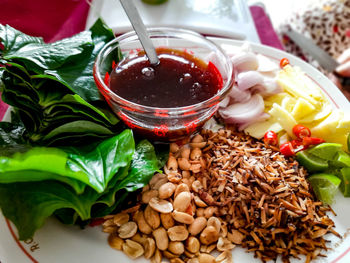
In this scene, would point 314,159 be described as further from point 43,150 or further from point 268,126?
point 43,150

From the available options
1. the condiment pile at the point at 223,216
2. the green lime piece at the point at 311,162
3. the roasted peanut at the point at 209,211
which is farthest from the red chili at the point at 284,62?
the roasted peanut at the point at 209,211

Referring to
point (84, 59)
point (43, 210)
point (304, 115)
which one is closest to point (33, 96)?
point (84, 59)

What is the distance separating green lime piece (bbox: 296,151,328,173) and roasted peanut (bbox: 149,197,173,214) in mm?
720

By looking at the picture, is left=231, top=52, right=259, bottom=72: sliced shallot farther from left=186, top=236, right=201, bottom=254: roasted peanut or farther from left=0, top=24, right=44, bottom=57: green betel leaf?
left=0, top=24, right=44, bottom=57: green betel leaf

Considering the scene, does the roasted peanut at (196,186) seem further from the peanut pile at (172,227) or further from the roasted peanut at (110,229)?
the roasted peanut at (110,229)

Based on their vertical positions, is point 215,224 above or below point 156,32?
below

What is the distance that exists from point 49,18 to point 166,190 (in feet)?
6.14

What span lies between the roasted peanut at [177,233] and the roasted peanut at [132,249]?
0.14 m

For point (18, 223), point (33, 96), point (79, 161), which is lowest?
point (18, 223)

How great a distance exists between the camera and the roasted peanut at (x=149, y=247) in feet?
4.70

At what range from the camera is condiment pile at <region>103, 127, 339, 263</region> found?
1.46 metres

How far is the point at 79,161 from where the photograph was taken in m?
1.36

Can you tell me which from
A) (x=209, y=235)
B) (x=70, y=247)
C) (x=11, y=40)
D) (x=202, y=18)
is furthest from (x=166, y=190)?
(x=202, y=18)

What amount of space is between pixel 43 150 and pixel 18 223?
0.30 metres
